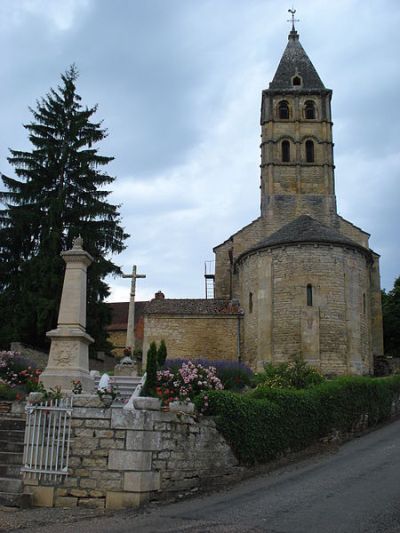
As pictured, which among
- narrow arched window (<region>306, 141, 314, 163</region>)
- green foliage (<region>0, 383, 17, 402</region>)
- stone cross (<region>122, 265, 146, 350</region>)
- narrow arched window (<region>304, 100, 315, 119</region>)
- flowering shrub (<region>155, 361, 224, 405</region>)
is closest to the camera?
flowering shrub (<region>155, 361, 224, 405</region>)

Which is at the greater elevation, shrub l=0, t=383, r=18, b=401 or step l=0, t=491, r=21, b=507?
shrub l=0, t=383, r=18, b=401

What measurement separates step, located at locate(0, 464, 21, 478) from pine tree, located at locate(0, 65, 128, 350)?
14912mm

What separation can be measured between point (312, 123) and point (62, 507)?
1297 inches

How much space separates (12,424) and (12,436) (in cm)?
28

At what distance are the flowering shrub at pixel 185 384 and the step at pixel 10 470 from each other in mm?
2801

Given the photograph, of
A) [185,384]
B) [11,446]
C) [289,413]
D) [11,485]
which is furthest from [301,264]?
[11,485]

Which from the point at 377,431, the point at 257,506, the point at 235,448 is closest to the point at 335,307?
the point at 377,431

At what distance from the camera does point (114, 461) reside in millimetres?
8719

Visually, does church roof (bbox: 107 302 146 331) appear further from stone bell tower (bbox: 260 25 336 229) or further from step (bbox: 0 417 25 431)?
step (bbox: 0 417 25 431)

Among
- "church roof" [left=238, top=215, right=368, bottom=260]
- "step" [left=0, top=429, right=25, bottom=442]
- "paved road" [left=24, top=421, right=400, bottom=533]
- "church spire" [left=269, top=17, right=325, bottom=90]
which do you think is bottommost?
"paved road" [left=24, top=421, right=400, bottom=533]

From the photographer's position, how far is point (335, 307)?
2714 centimetres

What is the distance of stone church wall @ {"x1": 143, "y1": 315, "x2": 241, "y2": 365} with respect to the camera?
30094 millimetres

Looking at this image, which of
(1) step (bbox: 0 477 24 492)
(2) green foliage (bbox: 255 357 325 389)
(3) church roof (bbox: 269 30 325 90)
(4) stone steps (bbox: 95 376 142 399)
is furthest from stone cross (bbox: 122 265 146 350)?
(3) church roof (bbox: 269 30 325 90)

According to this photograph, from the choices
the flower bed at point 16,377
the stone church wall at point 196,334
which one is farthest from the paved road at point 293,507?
the stone church wall at point 196,334
